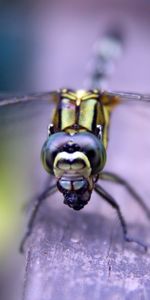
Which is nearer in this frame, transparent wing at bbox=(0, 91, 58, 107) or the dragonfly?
the dragonfly

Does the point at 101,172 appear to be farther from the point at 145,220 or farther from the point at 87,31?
the point at 87,31

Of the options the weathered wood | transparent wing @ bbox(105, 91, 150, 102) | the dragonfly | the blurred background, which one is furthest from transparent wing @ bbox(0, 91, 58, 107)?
the weathered wood

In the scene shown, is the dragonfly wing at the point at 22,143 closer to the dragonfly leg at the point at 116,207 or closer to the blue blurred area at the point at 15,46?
the dragonfly leg at the point at 116,207

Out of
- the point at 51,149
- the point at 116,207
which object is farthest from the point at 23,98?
the point at 116,207

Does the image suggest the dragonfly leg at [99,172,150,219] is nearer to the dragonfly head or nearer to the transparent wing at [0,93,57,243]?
the dragonfly head

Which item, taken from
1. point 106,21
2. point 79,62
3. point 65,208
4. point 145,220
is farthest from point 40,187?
point 106,21

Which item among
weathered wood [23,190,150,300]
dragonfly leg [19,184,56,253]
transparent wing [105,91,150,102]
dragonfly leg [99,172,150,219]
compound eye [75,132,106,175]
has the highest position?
transparent wing [105,91,150,102]

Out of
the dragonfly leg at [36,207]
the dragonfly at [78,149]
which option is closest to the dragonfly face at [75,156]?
the dragonfly at [78,149]
